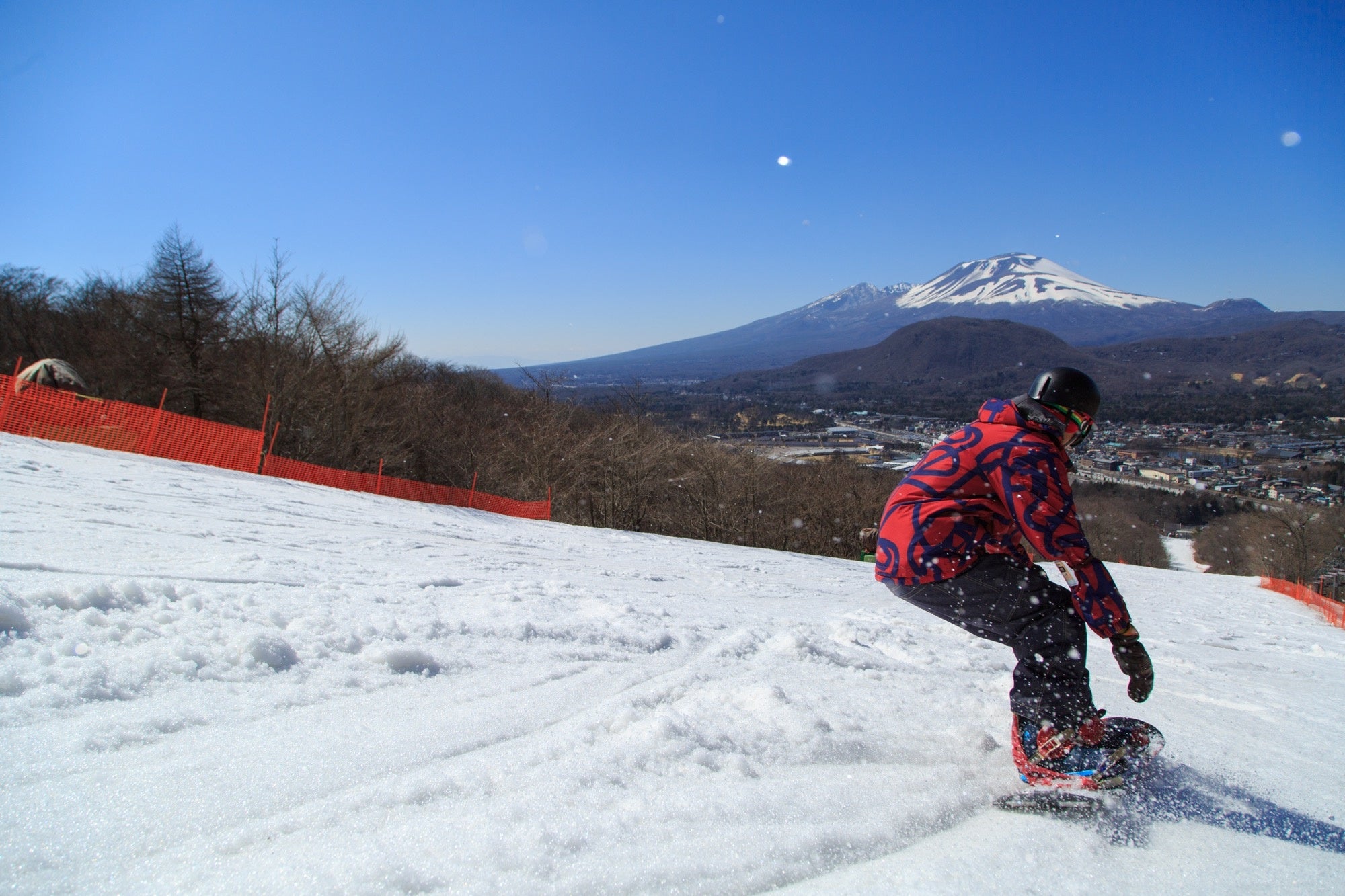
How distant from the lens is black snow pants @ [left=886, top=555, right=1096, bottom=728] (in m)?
2.32

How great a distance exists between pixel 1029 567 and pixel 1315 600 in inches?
673

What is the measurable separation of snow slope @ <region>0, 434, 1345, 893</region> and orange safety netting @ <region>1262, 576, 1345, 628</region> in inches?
411

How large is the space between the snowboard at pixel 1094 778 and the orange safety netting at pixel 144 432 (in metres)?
15.3

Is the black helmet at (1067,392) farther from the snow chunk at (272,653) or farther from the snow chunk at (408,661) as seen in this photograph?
the snow chunk at (272,653)

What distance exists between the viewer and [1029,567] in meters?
2.43

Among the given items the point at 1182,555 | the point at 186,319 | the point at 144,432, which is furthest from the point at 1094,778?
the point at 1182,555

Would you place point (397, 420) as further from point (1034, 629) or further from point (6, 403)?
point (1034, 629)

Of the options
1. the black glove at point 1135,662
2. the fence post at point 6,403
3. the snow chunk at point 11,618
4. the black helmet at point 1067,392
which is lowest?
the snow chunk at point 11,618

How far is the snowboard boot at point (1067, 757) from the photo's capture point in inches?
90.0

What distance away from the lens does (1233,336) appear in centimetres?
12450

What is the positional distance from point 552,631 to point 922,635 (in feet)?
8.76

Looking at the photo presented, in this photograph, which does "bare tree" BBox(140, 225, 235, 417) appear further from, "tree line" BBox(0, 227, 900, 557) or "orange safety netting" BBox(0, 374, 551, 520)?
"orange safety netting" BBox(0, 374, 551, 520)

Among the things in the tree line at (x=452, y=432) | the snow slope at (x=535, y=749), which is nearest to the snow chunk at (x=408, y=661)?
the snow slope at (x=535, y=749)

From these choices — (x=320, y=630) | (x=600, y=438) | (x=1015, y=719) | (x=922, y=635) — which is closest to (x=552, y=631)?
(x=320, y=630)
